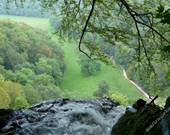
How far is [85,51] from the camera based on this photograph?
12.3 metres

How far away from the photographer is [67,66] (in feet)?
374

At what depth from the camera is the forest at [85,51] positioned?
9.84m

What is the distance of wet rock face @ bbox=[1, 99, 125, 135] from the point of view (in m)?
10.8

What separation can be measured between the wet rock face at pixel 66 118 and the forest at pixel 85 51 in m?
1.45

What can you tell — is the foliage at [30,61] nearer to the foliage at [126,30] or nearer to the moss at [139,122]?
the foliage at [126,30]

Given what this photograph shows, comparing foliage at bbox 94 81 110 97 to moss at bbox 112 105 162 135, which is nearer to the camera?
moss at bbox 112 105 162 135

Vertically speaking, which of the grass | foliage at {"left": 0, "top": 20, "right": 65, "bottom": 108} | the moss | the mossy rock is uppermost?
the moss

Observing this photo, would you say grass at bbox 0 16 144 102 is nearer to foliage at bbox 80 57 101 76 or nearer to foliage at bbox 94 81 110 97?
foliage at bbox 80 57 101 76

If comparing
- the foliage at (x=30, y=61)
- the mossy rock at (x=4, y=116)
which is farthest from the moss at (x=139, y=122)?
the foliage at (x=30, y=61)

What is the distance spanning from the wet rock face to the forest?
1.45 meters

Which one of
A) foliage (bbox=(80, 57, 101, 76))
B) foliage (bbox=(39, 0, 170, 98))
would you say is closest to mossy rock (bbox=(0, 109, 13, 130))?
foliage (bbox=(39, 0, 170, 98))

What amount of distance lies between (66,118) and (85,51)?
85.0 inches

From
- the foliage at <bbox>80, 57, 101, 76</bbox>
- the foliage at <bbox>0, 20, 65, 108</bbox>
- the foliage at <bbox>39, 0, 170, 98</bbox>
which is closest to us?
the foliage at <bbox>39, 0, 170, 98</bbox>

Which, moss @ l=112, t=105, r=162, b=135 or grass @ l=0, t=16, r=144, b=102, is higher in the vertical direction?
moss @ l=112, t=105, r=162, b=135
